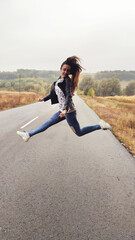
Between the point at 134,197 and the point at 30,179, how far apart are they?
1660 mm

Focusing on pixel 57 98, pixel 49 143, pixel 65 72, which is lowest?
pixel 49 143

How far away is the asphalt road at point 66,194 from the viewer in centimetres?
163

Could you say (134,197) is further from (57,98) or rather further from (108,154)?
(57,98)

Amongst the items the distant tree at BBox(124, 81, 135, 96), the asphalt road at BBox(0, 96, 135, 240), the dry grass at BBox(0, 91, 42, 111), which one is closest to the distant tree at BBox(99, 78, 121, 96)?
the distant tree at BBox(124, 81, 135, 96)

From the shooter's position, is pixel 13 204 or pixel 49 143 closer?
pixel 13 204

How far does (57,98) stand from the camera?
10.9ft

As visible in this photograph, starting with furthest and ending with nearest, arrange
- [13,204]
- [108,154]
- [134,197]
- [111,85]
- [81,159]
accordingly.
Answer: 1. [111,85]
2. [108,154]
3. [81,159]
4. [134,197]
5. [13,204]

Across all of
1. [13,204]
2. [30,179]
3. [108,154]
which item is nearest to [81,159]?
[108,154]

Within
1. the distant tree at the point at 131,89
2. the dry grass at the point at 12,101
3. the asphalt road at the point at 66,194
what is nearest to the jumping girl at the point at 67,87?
the asphalt road at the point at 66,194

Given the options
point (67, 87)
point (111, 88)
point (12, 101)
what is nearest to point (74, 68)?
point (67, 87)

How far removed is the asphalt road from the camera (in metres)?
1.63

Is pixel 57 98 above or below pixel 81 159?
above

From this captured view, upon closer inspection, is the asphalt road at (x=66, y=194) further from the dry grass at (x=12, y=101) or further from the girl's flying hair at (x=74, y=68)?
the dry grass at (x=12, y=101)

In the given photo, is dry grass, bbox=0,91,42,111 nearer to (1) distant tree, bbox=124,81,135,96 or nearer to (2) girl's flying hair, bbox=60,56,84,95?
(2) girl's flying hair, bbox=60,56,84,95
